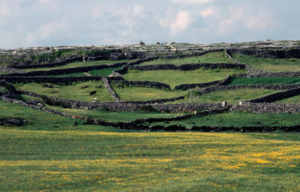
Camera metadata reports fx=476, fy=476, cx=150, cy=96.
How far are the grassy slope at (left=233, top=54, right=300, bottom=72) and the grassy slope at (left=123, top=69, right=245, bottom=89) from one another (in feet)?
24.0

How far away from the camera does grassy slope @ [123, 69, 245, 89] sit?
9524cm

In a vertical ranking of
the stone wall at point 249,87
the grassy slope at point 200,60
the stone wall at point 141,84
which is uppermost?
the grassy slope at point 200,60

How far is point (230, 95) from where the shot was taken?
7688cm

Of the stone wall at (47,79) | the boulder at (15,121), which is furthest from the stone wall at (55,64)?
the boulder at (15,121)

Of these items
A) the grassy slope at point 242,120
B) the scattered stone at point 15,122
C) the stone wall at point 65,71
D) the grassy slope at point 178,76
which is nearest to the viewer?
the scattered stone at point 15,122

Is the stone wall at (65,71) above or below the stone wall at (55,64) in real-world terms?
below

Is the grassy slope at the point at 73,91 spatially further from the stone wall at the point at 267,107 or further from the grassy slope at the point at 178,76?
the stone wall at the point at 267,107

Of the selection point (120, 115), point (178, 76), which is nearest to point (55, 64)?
point (178, 76)

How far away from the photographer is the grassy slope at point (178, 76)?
312 feet

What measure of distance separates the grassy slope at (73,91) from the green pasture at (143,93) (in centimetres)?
255

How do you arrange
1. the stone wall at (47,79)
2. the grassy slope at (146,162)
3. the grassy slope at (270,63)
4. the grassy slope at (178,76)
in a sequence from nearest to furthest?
1. the grassy slope at (146,162)
2. the stone wall at (47,79)
3. the grassy slope at (178,76)
4. the grassy slope at (270,63)

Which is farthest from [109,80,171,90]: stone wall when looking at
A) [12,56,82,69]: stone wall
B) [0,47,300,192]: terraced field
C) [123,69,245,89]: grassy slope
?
[12,56,82,69]: stone wall

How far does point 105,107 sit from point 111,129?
14977mm

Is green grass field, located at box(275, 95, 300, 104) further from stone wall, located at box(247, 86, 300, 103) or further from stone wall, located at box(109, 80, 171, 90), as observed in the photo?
stone wall, located at box(109, 80, 171, 90)
